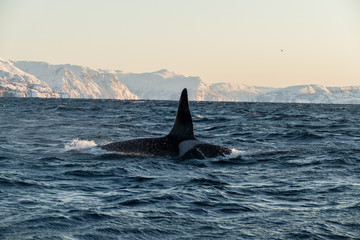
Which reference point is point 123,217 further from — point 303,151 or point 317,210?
point 303,151

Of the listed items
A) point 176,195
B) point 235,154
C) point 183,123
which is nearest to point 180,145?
point 183,123

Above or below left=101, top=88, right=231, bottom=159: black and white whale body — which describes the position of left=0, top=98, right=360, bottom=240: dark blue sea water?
below

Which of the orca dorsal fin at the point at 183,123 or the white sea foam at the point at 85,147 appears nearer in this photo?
the orca dorsal fin at the point at 183,123

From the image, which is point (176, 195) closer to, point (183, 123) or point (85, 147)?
point (183, 123)

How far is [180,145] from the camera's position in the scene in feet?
47.7

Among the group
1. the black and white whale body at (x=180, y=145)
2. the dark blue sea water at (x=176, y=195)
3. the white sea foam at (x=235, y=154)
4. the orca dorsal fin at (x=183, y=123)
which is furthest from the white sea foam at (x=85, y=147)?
the white sea foam at (x=235, y=154)

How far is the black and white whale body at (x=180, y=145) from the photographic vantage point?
561 inches

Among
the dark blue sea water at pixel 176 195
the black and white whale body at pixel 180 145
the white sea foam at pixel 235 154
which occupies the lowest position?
the dark blue sea water at pixel 176 195

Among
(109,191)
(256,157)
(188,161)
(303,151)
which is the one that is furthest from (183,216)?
(303,151)

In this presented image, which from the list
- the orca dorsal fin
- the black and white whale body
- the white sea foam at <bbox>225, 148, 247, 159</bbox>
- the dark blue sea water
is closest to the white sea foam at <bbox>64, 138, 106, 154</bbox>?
the dark blue sea water

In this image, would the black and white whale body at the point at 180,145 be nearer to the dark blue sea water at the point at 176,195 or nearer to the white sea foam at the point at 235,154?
the white sea foam at the point at 235,154

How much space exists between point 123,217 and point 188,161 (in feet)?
19.6

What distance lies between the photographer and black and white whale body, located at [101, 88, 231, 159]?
14.2m

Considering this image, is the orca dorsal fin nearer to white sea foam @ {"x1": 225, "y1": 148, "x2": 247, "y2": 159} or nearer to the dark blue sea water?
the dark blue sea water
